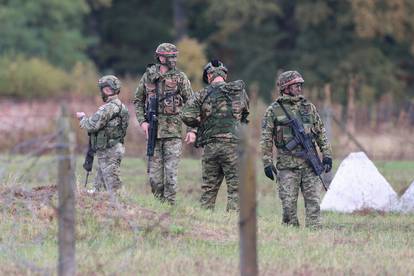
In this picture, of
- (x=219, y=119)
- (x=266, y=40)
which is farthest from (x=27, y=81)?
(x=219, y=119)

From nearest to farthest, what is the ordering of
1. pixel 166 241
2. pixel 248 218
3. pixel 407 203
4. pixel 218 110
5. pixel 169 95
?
1. pixel 248 218
2. pixel 166 241
3. pixel 218 110
4. pixel 169 95
5. pixel 407 203

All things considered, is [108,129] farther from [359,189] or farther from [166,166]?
[359,189]

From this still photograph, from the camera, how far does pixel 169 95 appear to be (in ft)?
50.5

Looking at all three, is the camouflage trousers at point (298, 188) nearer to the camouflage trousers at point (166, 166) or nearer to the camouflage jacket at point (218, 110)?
the camouflage jacket at point (218, 110)

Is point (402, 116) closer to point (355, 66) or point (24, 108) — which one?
point (24, 108)

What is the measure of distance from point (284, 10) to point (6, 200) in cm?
4191

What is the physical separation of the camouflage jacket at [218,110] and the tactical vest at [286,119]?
1027 millimetres

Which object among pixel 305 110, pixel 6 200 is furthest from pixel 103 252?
pixel 305 110

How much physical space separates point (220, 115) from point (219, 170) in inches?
31.2

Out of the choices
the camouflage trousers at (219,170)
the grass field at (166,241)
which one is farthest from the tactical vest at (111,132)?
the camouflage trousers at (219,170)

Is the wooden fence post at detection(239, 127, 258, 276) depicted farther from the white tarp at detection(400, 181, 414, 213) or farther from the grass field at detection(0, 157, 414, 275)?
the white tarp at detection(400, 181, 414, 213)

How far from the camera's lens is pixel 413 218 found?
1677 centimetres

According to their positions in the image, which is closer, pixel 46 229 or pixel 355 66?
pixel 46 229

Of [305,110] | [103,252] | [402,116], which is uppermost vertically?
[402,116]
